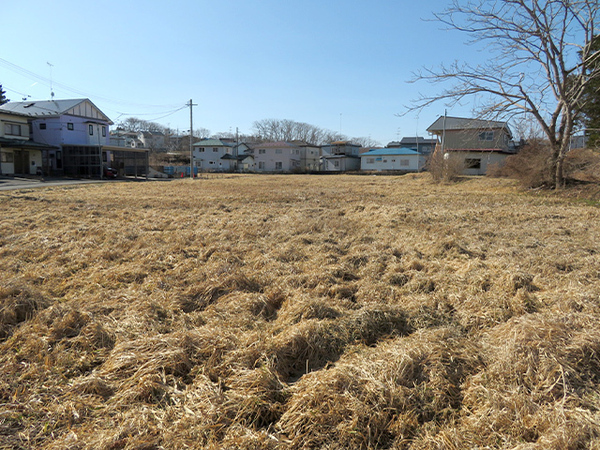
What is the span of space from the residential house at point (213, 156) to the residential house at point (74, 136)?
18262 millimetres

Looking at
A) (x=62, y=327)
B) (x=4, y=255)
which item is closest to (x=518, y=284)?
(x=62, y=327)

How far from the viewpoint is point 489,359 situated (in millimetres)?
2629

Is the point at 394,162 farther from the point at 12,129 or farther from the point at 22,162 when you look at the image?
the point at 12,129

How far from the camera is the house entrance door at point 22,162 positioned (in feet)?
88.8

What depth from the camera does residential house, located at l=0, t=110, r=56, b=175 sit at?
1003 inches

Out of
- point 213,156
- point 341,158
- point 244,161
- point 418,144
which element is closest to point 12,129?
point 213,156

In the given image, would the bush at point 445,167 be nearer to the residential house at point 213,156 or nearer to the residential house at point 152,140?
the residential house at point 213,156

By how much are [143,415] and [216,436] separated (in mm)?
465

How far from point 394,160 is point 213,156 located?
24.4 metres

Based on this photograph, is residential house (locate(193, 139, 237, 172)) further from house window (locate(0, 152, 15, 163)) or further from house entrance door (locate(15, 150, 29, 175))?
house window (locate(0, 152, 15, 163))

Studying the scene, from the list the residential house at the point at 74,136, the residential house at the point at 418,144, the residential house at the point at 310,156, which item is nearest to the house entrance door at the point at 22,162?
the residential house at the point at 74,136

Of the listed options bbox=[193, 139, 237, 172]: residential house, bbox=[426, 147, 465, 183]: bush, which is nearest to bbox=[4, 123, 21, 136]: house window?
bbox=[193, 139, 237, 172]: residential house

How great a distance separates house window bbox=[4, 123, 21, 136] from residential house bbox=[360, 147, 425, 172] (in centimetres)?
3493

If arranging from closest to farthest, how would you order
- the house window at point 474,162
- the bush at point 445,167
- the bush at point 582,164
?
the bush at point 582,164 → the bush at point 445,167 → the house window at point 474,162
